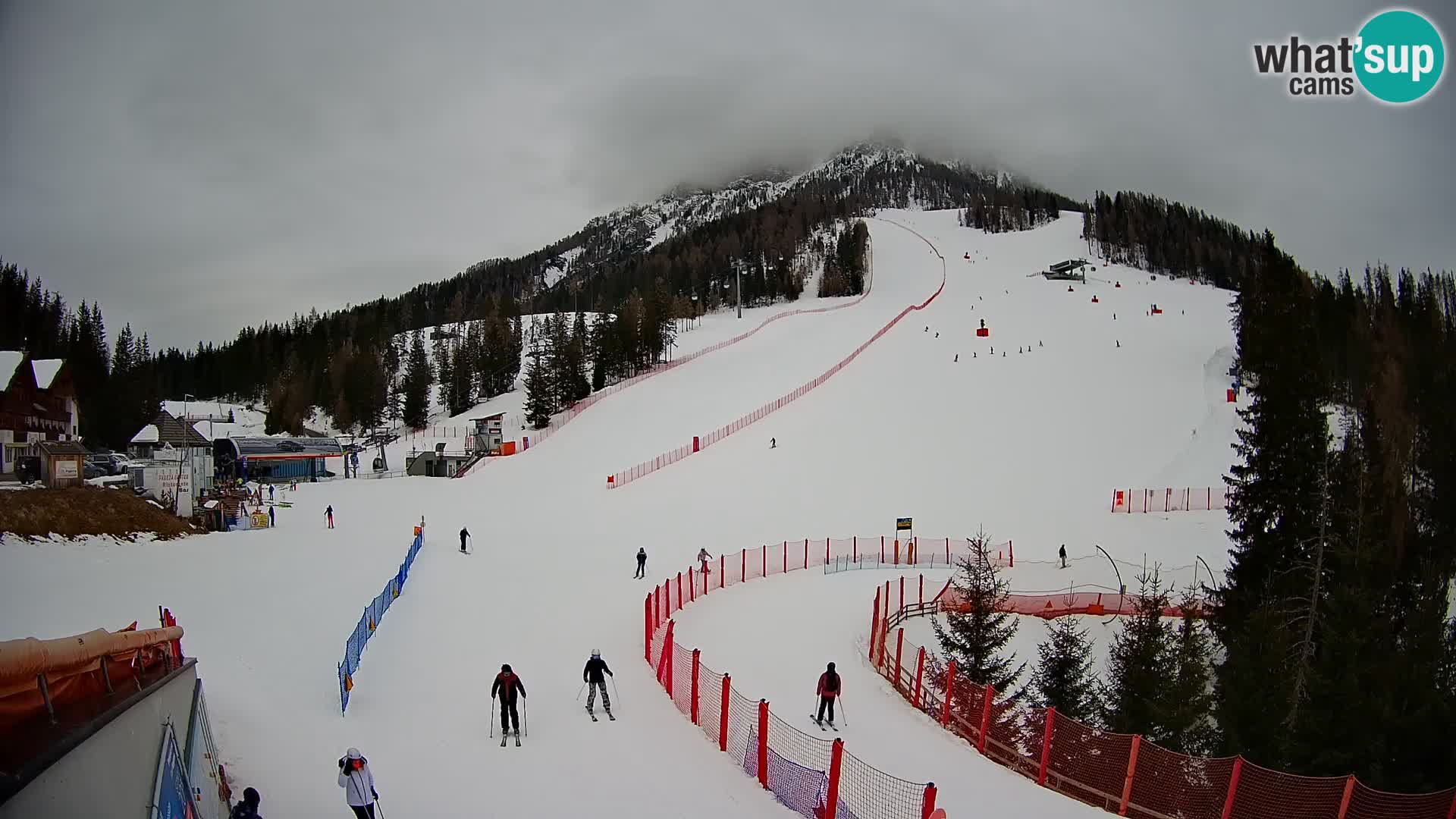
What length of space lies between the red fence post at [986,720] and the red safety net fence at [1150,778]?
0.06ft

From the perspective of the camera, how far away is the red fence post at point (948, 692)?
1270 centimetres

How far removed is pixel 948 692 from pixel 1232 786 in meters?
4.48

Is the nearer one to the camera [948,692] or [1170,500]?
[948,692]

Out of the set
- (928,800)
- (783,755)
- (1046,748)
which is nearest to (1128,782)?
(1046,748)

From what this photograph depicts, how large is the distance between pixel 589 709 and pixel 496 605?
899cm

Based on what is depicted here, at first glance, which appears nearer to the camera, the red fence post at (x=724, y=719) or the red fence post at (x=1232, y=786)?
the red fence post at (x=1232, y=786)

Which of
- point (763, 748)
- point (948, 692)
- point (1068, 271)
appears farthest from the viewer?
point (1068, 271)

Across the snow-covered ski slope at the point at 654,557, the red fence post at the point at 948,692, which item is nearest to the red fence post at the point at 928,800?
the snow-covered ski slope at the point at 654,557

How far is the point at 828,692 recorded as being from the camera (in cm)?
1255

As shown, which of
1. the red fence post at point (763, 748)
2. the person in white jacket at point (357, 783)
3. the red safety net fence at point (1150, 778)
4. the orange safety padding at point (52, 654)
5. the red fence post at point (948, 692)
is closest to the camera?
the orange safety padding at point (52, 654)

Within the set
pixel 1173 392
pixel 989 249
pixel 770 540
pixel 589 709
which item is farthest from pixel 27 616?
pixel 989 249

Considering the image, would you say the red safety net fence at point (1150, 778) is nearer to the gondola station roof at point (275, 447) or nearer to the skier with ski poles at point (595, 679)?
the skier with ski poles at point (595, 679)

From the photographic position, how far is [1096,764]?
10.4 metres

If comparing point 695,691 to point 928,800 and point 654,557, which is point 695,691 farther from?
point 654,557
